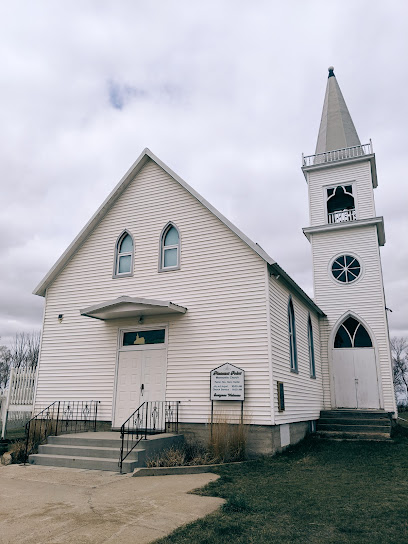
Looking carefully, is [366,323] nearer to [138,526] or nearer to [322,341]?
[322,341]

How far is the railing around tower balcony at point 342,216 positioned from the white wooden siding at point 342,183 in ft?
0.87

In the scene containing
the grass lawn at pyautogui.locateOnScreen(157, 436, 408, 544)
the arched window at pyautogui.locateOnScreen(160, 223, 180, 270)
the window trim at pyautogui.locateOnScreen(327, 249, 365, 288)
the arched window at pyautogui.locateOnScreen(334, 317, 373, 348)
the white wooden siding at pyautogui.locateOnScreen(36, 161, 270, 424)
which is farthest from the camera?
the window trim at pyautogui.locateOnScreen(327, 249, 365, 288)

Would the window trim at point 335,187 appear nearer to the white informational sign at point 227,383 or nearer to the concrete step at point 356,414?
the concrete step at point 356,414

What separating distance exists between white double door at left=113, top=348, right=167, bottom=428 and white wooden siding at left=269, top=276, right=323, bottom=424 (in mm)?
3279

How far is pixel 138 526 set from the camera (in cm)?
557

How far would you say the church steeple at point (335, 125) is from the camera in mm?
20844

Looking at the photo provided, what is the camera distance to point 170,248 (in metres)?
14.0

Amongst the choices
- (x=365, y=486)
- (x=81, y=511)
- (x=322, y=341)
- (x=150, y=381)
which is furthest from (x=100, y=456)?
(x=322, y=341)

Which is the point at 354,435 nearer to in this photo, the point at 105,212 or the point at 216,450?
the point at 216,450

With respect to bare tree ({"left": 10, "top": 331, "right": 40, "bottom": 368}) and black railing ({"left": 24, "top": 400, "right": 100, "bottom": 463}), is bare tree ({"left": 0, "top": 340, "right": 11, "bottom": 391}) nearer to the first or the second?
bare tree ({"left": 10, "top": 331, "right": 40, "bottom": 368})

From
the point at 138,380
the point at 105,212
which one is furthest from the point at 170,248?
the point at 138,380

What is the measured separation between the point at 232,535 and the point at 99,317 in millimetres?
9482

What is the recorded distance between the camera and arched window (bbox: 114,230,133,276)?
1460 cm

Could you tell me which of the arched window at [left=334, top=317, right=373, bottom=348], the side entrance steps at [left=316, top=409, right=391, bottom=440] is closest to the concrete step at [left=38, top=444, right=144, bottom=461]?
the side entrance steps at [left=316, top=409, right=391, bottom=440]
